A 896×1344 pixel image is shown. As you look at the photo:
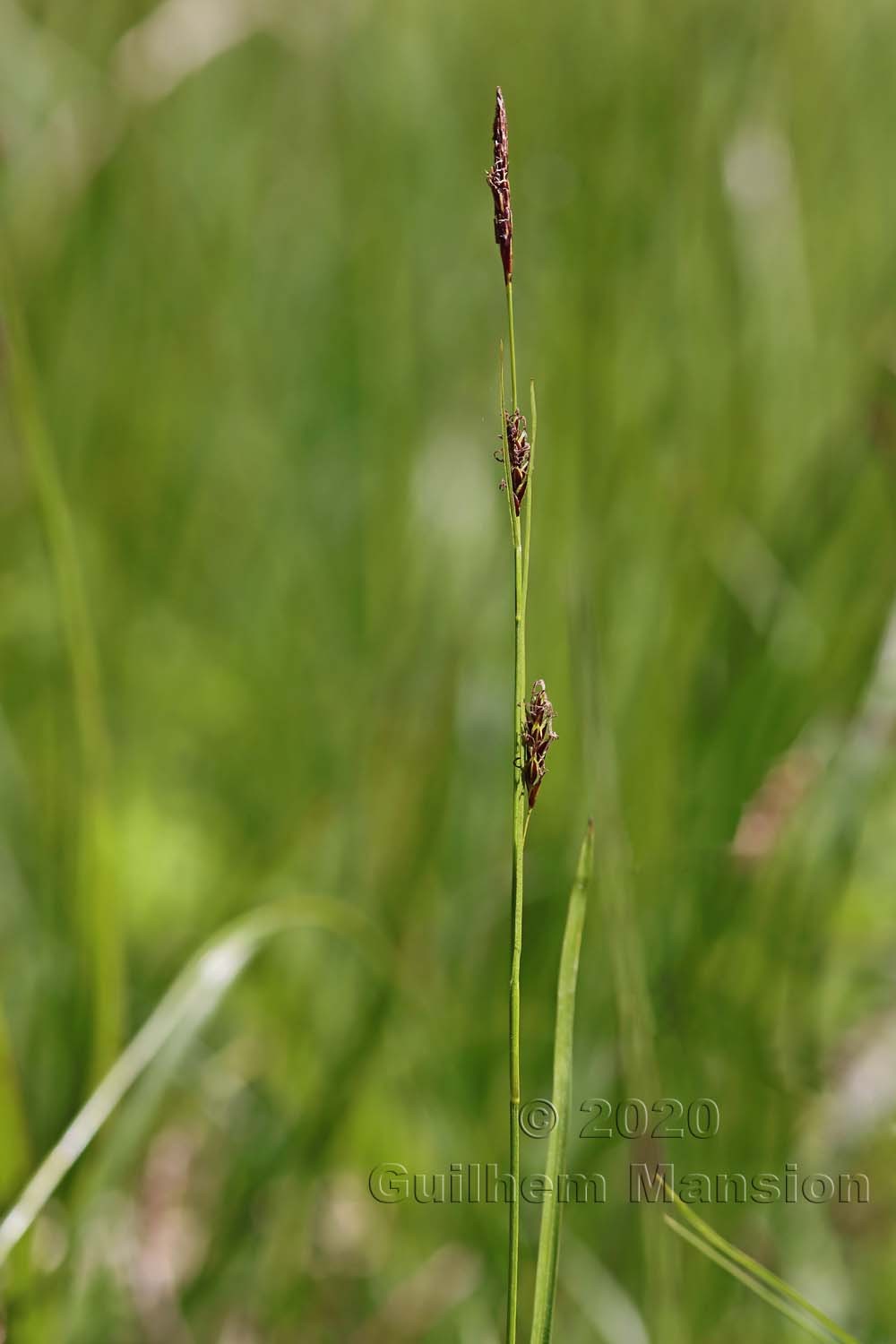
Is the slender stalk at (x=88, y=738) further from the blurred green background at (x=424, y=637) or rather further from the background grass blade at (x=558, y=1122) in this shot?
the background grass blade at (x=558, y=1122)

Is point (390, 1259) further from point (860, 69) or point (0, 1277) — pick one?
point (860, 69)

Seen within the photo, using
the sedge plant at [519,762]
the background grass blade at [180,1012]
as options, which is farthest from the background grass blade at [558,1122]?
the background grass blade at [180,1012]

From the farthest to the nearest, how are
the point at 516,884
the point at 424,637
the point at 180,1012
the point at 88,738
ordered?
1. the point at 424,637
2. the point at 88,738
3. the point at 180,1012
4. the point at 516,884

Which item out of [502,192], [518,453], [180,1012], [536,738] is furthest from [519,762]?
[180,1012]

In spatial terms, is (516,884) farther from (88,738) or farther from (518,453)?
(88,738)

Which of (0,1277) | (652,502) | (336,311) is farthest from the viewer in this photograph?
(336,311)

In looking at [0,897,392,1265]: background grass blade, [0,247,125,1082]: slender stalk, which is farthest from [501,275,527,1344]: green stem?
[0,247,125,1082]: slender stalk

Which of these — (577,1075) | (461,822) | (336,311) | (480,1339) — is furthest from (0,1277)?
(336,311)
